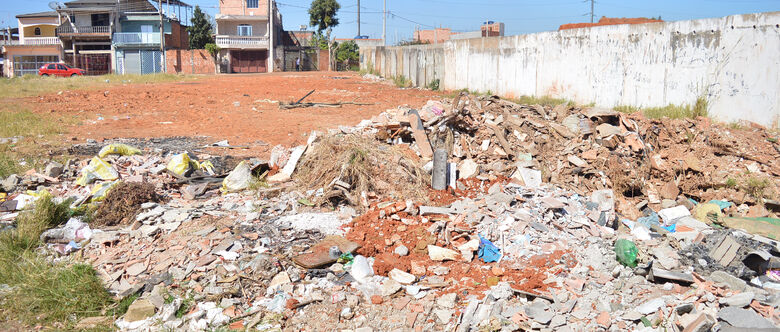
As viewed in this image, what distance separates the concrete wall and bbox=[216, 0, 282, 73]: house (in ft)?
96.9

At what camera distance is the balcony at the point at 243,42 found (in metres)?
42.7

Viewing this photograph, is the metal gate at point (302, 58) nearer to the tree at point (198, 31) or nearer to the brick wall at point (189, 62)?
the brick wall at point (189, 62)

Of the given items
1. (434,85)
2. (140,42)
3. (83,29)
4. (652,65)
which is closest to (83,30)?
(83,29)

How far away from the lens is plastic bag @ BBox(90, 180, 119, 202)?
6.63m

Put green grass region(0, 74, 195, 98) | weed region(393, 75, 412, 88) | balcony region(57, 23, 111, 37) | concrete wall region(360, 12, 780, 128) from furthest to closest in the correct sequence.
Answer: balcony region(57, 23, 111, 37) < weed region(393, 75, 412, 88) < green grass region(0, 74, 195, 98) < concrete wall region(360, 12, 780, 128)

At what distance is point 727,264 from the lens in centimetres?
473

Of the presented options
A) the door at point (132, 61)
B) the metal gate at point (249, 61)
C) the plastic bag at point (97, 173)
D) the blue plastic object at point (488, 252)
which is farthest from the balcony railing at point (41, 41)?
the blue plastic object at point (488, 252)

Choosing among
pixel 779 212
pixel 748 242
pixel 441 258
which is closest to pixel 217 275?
pixel 441 258

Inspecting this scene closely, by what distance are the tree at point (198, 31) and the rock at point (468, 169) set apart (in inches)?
1792

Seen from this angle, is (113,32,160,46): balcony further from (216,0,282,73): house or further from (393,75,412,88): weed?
(393,75,412,88): weed

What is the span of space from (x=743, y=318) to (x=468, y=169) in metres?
3.92

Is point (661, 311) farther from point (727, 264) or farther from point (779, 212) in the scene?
point (779, 212)

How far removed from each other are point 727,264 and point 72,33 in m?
49.2

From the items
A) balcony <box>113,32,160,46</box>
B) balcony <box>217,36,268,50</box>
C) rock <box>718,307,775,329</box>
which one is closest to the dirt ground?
rock <box>718,307,775,329</box>
